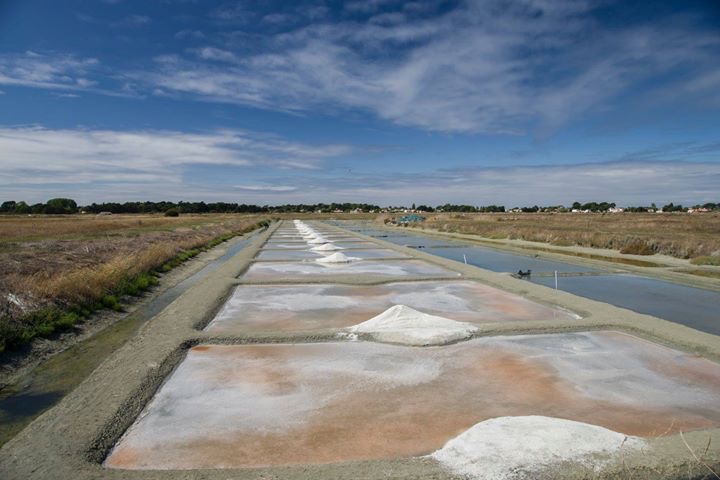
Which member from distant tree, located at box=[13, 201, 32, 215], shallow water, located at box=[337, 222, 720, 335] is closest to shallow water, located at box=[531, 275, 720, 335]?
shallow water, located at box=[337, 222, 720, 335]

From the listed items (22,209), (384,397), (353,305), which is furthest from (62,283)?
(22,209)

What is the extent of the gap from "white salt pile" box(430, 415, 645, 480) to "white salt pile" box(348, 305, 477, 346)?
2778mm

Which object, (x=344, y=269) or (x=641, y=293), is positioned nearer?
(x=641, y=293)

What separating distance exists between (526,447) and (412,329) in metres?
3.50

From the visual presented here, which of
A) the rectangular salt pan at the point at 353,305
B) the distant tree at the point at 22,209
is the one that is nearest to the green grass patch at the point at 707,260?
the rectangular salt pan at the point at 353,305

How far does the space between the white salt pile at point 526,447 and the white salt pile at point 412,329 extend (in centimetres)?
278

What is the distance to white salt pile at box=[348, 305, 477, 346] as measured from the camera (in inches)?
277

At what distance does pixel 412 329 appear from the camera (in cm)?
730

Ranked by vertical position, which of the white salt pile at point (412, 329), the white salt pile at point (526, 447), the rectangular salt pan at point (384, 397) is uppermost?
the white salt pile at point (412, 329)

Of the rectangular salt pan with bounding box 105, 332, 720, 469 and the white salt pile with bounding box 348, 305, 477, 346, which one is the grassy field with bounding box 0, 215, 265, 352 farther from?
the white salt pile with bounding box 348, 305, 477, 346

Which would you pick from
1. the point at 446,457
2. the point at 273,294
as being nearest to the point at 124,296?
the point at 273,294

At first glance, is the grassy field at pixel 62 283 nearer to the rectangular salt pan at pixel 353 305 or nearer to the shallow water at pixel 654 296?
the rectangular salt pan at pixel 353 305

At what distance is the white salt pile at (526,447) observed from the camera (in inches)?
142

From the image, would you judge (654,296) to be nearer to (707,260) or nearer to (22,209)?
(707,260)
